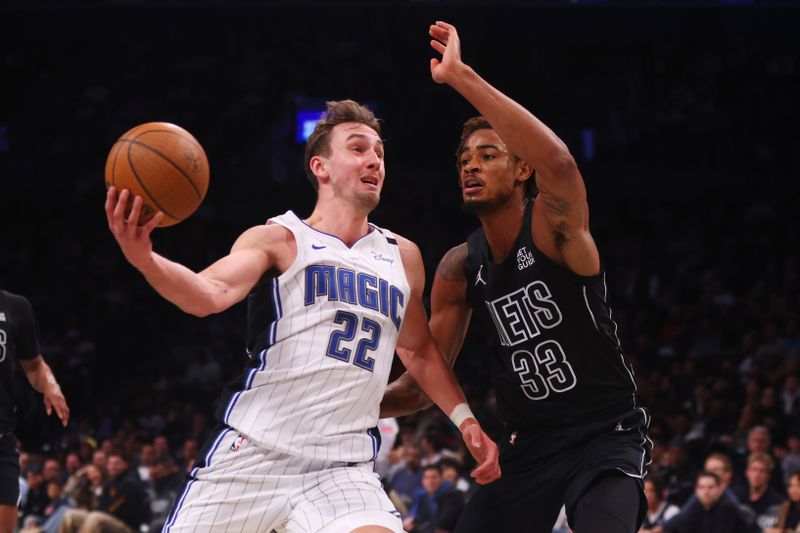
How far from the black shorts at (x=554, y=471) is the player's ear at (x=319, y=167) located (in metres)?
1.39

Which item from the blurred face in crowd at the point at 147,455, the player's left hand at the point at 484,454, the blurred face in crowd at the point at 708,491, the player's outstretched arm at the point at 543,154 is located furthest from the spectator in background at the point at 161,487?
the player's outstretched arm at the point at 543,154

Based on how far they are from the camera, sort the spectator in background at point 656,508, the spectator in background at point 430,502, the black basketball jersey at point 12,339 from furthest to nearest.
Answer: the spectator in background at point 430,502
the spectator in background at point 656,508
the black basketball jersey at point 12,339

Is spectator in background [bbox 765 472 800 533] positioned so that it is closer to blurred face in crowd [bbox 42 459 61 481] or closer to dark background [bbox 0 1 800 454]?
blurred face in crowd [bbox 42 459 61 481]

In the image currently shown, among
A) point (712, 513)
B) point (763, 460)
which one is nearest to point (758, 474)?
point (763, 460)

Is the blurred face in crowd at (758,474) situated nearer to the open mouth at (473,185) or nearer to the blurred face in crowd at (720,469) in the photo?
the blurred face in crowd at (720,469)

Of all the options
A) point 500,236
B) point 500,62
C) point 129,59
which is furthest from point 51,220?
point 500,236

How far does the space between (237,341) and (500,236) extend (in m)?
12.7

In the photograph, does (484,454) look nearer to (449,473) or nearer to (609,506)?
(609,506)

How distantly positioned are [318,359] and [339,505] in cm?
54

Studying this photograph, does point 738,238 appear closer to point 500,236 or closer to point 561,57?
point 561,57

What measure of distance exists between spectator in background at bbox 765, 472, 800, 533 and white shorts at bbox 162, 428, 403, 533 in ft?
17.0

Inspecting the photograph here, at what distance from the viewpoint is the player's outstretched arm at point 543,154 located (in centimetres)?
402

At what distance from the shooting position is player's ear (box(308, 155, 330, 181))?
4.48 metres

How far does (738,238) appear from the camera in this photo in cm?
1609
